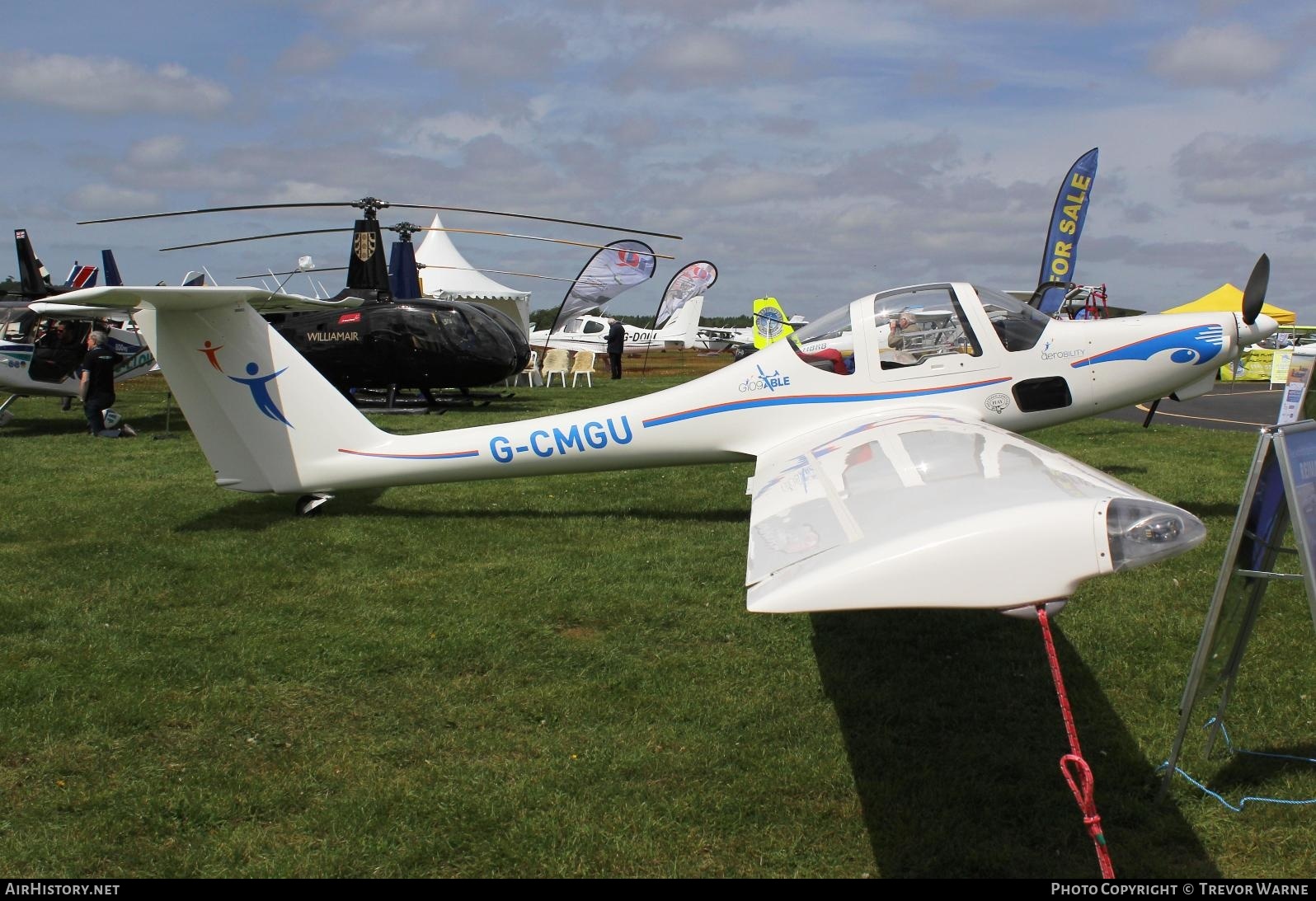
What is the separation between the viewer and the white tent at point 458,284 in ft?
107

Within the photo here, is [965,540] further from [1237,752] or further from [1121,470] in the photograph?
[1121,470]

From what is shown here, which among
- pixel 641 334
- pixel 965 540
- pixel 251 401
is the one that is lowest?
pixel 965 540

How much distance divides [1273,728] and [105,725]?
5.21 meters

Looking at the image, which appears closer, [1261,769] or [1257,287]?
[1261,769]

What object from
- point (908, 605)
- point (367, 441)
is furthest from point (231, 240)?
point (908, 605)

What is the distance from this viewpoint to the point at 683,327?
135ft

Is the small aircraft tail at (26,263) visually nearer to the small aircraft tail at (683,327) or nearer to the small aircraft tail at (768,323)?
the small aircraft tail at (768,323)

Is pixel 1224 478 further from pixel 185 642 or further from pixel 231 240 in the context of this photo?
pixel 231 240

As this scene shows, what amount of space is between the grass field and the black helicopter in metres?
9.79

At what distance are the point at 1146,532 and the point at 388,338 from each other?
15.6 metres

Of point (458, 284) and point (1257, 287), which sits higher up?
point (458, 284)

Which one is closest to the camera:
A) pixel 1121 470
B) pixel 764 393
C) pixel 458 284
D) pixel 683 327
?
pixel 764 393

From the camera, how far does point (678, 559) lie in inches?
274

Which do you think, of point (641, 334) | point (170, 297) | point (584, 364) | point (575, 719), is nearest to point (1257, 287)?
point (575, 719)
